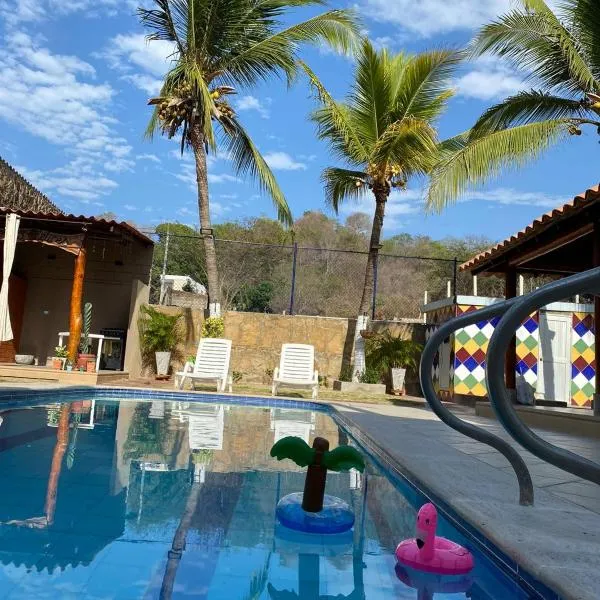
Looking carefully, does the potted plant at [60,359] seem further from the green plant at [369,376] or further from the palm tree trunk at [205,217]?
the green plant at [369,376]

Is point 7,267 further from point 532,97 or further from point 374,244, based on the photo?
point 532,97

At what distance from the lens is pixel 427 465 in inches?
176

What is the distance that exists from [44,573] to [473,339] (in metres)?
10.6

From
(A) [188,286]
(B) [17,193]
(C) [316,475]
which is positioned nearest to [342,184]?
(B) [17,193]

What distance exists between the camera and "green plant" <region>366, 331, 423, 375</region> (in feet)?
42.8

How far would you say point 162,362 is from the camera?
13023 millimetres

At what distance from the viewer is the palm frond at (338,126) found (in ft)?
42.0

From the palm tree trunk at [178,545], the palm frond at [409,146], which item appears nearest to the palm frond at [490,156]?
the palm frond at [409,146]

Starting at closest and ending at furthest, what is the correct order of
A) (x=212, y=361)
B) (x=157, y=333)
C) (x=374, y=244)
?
1. (x=212, y=361)
2. (x=157, y=333)
3. (x=374, y=244)

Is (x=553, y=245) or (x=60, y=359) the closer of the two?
(x=553, y=245)

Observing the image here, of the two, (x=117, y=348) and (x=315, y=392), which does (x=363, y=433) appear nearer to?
(x=315, y=392)

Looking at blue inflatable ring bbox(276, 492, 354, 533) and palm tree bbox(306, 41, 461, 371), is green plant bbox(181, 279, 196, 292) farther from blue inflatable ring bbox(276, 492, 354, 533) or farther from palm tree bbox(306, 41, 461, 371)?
blue inflatable ring bbox(276, 492, 354, 533)

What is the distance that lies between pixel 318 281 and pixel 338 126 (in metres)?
13.0

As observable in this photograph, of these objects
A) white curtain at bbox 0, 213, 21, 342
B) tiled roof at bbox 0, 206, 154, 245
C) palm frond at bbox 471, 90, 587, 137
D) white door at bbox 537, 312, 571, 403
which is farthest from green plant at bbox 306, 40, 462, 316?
white curtain at bbox 0, 213, 21, 342
